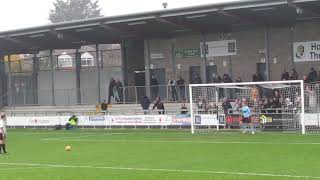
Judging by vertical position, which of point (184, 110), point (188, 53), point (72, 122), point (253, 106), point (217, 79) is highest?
point (188, 53)

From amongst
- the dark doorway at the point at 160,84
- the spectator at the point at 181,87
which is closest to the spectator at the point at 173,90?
the spectator at the point at 181,87

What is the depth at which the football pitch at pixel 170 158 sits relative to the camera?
17250mm

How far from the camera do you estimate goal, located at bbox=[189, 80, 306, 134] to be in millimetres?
33344

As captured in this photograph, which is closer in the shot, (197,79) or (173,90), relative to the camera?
(197,79)

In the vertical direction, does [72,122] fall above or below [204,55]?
below

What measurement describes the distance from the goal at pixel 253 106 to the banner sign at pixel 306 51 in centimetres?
544

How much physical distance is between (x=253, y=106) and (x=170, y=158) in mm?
14313

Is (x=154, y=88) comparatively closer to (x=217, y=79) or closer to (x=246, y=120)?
(x=217, y=79)

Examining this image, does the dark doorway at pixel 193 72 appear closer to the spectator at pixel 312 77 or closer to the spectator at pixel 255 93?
the spectator at pixel 255 93

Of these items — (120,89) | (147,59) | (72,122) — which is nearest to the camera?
(72,122)

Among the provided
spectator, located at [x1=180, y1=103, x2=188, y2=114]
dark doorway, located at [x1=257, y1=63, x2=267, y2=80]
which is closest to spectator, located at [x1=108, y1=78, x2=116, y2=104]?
spectator, located at [x1=180, y1=103, x2=188, y2=114]

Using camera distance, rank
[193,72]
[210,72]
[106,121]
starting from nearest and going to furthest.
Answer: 1. [106,121]
2. [210,72]
3. [193,72]

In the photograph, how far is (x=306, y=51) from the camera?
40094mm

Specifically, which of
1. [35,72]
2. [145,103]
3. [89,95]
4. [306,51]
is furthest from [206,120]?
[35,72]
